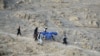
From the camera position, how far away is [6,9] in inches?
1382

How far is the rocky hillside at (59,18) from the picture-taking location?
92.9 feet

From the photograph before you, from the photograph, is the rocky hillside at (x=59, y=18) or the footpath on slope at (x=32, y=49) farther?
the rocky hillside at (x=59, y=18)

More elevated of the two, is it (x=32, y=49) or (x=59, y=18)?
(x=59, y=18)

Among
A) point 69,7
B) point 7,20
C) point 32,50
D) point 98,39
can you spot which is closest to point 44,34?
point 32,50

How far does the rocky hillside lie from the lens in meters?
28.3

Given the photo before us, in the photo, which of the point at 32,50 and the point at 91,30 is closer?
the point at 32,50

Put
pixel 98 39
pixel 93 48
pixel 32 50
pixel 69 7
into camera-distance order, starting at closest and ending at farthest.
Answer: pixel 32 50 < pixel 93 48 < pixel 98 39 < pixel 69 7

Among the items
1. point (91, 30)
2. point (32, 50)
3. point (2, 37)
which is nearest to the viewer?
point (32, 50)

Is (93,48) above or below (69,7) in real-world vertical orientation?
below

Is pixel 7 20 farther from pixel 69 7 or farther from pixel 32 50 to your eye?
pixel 32 50

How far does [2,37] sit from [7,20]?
7.61 m

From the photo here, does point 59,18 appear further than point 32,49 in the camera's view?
Yes

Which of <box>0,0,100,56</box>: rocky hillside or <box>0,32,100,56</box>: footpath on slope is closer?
<box>0,32,100,56</box>: footpath on slope

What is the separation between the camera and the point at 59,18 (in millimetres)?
32656
